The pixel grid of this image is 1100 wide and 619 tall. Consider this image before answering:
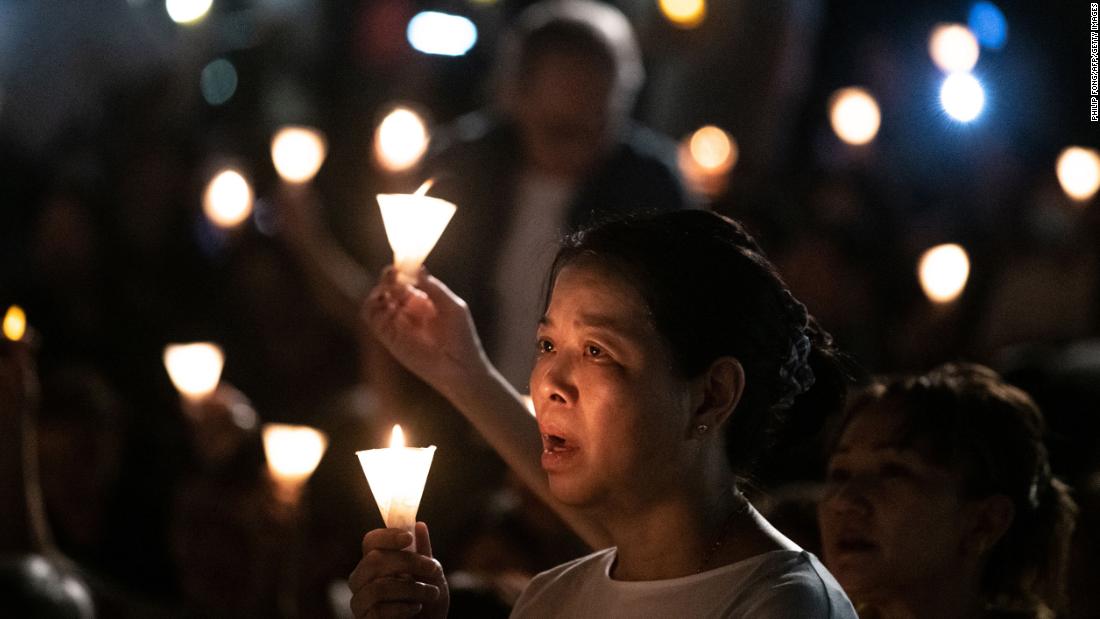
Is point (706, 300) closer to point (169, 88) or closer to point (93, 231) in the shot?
point (93, 231)

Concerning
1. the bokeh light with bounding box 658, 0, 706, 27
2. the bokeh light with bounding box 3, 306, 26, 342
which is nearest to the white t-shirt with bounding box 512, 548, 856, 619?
the bokeh light with bounding box 3, 306, 26, 342

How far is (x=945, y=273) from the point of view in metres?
6.54

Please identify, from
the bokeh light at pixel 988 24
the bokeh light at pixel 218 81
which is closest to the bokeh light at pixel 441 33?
the bokeh light at pixel 218 81

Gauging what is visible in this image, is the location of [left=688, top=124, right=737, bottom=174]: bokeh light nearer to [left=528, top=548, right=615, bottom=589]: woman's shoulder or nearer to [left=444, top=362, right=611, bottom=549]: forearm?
A: [left=444, top=362, right=611, bottom=549]: forearm

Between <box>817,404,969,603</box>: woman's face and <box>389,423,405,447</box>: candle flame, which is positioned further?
<box>817,404,969,603</box>: woman's face

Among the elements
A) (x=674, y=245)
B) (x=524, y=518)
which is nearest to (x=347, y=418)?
(x=524, y=518)

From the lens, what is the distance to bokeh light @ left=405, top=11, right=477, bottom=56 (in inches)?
377

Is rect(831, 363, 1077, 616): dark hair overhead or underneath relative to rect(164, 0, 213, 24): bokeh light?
underneath

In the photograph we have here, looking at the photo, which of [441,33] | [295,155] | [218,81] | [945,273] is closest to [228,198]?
[295,155]

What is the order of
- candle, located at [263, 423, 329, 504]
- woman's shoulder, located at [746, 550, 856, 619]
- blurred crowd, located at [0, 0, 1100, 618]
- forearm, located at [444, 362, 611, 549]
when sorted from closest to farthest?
woman's shoulder, located at [746, 550, 856, 619], forearm, located at [444, 362, 611, 549], blurred crowd, located at [0, 0, 1100, 618], candle, located at [263, 423, 329, 504]

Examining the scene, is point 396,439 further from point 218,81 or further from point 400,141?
point 218,81

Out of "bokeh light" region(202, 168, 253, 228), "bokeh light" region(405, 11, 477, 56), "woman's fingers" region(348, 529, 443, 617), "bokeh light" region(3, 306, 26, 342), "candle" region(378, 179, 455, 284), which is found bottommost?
"woman's fingers" region(348, 529, 443, 617)

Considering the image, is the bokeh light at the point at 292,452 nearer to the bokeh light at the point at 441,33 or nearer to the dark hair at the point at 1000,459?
the dark hair at the point at 1000,459

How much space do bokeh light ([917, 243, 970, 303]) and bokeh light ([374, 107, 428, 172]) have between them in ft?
7.46
